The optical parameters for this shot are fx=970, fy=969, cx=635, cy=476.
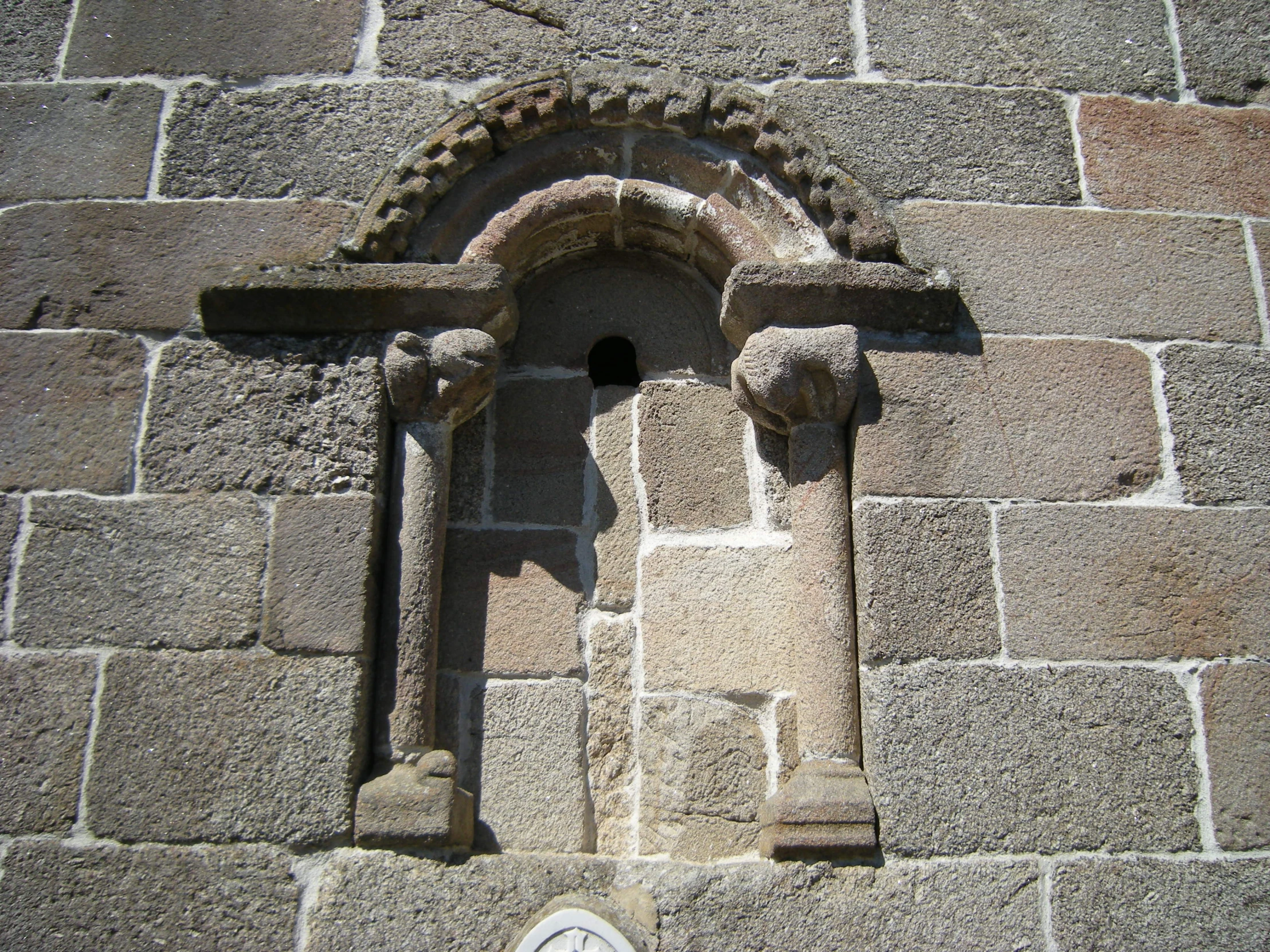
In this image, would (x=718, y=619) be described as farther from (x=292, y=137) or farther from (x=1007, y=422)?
(x=292, y=137)

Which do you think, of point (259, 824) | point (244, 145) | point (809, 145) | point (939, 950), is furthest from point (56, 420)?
point (939, 950)

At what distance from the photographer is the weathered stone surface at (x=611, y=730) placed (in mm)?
2377

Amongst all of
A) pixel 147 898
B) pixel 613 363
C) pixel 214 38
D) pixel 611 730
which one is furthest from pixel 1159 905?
pixel 214 38

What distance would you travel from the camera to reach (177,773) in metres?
2.13

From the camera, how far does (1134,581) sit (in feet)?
7.56

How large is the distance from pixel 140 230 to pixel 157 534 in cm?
89

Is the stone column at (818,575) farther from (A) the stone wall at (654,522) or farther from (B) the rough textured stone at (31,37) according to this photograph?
(B) the rough textured stone at (31,37)

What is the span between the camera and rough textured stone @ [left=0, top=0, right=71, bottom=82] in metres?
2.83

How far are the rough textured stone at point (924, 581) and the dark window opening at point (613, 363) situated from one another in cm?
84

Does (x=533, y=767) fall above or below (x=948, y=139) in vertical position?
below

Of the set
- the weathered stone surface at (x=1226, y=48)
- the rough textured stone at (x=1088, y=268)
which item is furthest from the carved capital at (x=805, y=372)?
the weathered stone surface at (x=1226, y=48)

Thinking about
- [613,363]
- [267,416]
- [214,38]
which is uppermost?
[214,38]

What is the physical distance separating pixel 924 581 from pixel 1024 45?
1.67 metres

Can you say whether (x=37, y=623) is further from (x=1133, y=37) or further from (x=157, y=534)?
(x=1133, y=37)
